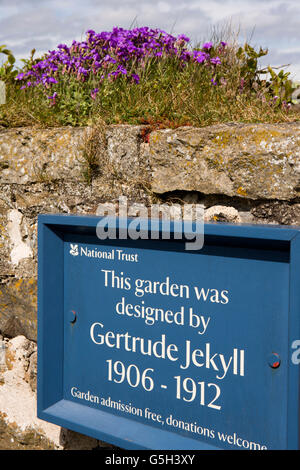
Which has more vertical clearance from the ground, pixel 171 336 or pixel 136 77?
pixel 136 77

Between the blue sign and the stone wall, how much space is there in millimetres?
275

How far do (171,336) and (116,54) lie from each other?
1753 millimetres

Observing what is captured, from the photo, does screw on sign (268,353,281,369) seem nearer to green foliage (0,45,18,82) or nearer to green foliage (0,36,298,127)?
green foliage (0,36,298,127)

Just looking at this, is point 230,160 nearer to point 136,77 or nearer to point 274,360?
point 274,360

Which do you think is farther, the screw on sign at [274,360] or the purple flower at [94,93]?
the purple flower at [94,93]

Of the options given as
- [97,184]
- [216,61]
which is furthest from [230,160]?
[216,61]

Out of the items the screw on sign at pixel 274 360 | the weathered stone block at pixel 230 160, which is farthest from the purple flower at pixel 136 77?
the screw on sign at pixel 274 360

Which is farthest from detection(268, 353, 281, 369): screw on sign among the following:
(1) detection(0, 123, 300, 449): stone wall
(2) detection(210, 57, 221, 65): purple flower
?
(2) detection(210, 57, 221, 65): purple flower

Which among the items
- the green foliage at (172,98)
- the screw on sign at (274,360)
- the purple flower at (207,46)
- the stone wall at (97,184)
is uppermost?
the purple flower at (207,46)

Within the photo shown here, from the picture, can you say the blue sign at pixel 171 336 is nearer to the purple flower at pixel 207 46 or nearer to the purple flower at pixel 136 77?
the purple flower at pixel 136 77

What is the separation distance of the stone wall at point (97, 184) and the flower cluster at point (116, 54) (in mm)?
665

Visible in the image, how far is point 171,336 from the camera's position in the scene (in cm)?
172

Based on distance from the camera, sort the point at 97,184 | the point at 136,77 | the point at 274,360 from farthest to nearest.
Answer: the point at 136,77 < the point at 97,184 < the point at 274,360

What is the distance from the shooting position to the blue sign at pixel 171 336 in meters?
1.51
